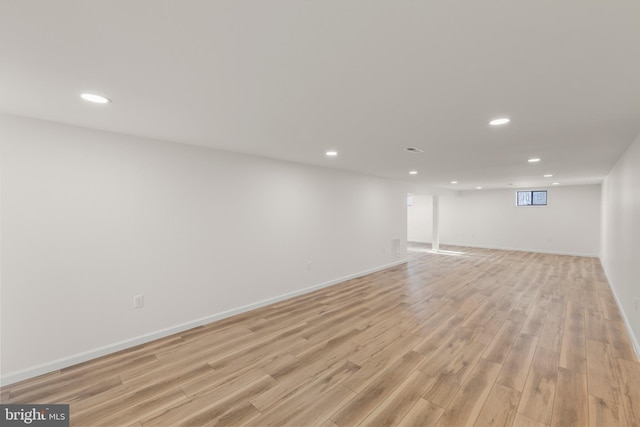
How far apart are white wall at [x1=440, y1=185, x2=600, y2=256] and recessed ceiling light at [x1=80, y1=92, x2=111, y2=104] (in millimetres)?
11016

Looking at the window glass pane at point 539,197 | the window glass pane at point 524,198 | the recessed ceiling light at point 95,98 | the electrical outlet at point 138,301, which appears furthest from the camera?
the window glass pane at point 524,198

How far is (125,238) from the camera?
9.07ft

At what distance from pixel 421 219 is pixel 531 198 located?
3763 mm

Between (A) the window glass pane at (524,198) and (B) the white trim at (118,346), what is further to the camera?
(A) the window glass pane at (524,198)

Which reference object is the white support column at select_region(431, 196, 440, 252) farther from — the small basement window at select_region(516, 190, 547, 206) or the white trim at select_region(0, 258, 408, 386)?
the white trim at select_region(0, 258, 408, 386)

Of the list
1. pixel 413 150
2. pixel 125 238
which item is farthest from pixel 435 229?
pixel 125 238

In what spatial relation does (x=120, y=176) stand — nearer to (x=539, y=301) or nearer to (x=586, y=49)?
(x=586, y=49)

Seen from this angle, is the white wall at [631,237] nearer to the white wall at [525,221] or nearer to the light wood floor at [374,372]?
the light wood floor at [374,372]

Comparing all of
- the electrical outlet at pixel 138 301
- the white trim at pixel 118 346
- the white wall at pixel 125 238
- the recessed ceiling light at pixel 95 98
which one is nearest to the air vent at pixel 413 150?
the white wall at pixel 125 238

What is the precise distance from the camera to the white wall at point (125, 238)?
7.39ft

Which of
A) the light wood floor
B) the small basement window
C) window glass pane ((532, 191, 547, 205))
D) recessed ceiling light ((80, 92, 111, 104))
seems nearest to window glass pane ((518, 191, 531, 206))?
the small basement window

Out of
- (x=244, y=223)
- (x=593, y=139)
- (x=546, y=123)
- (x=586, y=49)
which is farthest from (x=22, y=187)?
(x=593, y=139)

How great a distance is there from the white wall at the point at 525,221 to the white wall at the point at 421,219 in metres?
0.51

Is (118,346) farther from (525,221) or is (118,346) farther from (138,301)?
(525,221)
